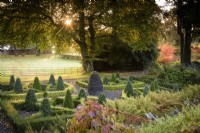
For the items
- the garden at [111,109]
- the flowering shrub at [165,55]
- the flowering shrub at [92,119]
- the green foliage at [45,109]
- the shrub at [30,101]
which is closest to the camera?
the flowering shrub at [92,119]

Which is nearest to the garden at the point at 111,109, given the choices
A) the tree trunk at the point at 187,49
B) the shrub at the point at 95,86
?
the shrub at the point at 95,86

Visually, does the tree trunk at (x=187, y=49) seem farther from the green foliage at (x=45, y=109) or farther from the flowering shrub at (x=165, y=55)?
the green foliage at (x=45, y=109)

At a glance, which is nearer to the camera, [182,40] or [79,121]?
[79,121]

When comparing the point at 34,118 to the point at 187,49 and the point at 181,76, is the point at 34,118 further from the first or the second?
the point at 187,49

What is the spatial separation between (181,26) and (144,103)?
79.7ft

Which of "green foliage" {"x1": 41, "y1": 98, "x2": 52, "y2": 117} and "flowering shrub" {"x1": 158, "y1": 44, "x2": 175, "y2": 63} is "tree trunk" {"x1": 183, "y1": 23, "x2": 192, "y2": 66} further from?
"green foliage" {"x1": 41, "y1": 98, "x2": 52, "y2": 117}

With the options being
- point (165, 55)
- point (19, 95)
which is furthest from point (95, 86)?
point (165, 55)

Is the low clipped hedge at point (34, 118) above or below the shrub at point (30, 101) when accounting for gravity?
below

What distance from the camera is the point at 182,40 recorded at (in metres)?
32.9

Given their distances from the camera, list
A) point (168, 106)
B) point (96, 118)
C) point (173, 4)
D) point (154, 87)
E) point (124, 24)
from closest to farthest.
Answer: point (96, 118) < point (168, 106) < point (154, 87) < point (124, 24) < point (173, 4)

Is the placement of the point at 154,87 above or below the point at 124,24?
below

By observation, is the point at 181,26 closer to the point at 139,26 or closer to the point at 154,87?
the point at 139,26

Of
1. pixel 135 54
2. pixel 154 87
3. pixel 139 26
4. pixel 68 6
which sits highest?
pixel 68 6

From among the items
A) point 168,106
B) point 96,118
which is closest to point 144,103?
point 168,106
